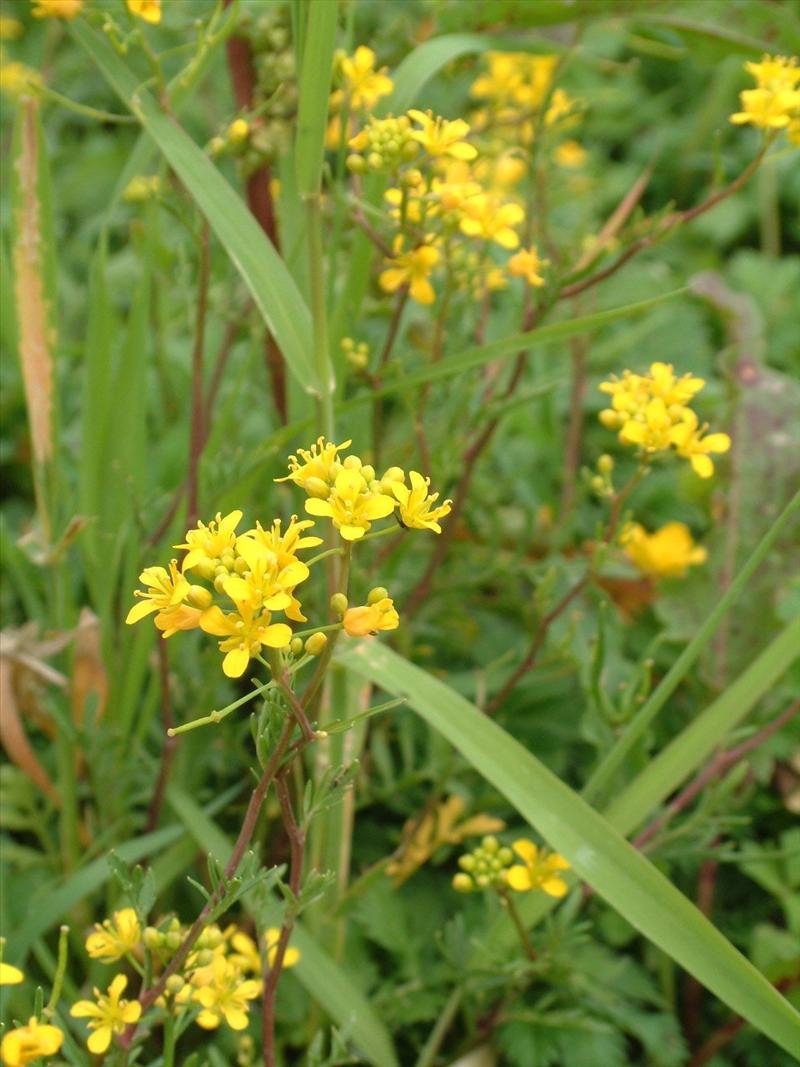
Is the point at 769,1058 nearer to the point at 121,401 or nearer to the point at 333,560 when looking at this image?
the point at 333,560

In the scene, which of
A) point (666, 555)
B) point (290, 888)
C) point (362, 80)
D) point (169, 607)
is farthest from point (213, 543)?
point (666, 555)

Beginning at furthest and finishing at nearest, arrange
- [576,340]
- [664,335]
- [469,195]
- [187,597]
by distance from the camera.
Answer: [664,335] → [576,340] → [469,195] → [187,597]

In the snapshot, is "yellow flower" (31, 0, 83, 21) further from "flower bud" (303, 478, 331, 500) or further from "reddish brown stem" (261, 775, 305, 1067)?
"reddish brown stem" (261, 775, 305, 1067)

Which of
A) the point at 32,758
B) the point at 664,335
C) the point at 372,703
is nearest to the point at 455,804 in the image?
the point at 372,703

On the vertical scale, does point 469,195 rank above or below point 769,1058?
above

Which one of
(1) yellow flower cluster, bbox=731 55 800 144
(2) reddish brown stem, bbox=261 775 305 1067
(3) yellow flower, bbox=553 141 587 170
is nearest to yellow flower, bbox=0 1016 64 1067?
(2) reddish brown stem, bbox=261 775 305 1067

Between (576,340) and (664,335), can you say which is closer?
(576,340)

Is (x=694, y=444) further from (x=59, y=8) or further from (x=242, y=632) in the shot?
(x=59, y=8)
